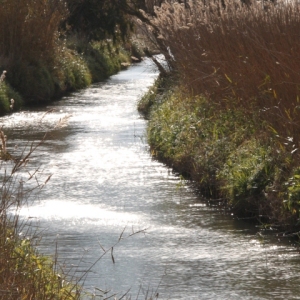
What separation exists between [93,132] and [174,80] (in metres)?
2.26

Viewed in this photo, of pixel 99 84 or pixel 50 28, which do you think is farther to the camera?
pixel 99 84

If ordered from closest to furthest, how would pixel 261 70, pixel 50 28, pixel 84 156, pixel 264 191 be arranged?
pixel 264 191 → pixel 261 70 → pixel 84 156 → pixel 50 28

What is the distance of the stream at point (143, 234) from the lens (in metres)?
7.18

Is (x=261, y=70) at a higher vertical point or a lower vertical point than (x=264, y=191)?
higher

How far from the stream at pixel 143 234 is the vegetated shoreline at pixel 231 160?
0.20m

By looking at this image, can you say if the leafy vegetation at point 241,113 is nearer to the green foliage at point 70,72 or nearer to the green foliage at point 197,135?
the green foliage at point 197,135

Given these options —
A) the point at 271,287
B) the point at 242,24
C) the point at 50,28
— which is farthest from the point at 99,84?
the point at 271,287

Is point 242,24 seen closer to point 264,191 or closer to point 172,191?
point 172,191

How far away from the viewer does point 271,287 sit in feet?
23.5

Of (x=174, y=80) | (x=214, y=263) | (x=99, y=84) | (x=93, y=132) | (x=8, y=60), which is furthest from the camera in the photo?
(x=99, y=84)

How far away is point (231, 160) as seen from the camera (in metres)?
10.5

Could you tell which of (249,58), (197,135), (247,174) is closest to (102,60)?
(197,135)

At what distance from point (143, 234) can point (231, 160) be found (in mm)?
1990

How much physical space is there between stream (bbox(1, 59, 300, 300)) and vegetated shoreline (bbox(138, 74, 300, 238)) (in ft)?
0.64
